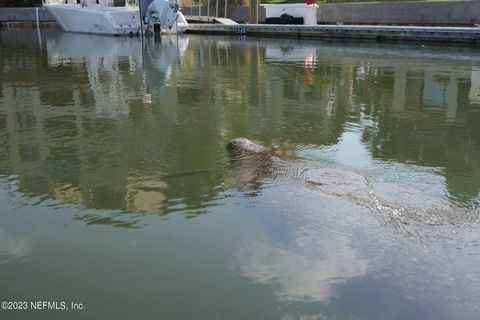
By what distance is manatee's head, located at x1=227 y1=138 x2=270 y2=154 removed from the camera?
9.05 m

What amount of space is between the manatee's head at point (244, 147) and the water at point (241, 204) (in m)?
0.33

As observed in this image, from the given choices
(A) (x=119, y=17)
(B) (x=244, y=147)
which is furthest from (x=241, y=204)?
(A) (x=119, y=17)

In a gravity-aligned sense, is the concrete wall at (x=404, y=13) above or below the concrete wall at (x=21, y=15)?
below

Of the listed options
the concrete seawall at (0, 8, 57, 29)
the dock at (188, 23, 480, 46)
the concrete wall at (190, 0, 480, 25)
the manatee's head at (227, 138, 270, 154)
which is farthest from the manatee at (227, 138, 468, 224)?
the concrete seawall at (0, 8, 57, 29)

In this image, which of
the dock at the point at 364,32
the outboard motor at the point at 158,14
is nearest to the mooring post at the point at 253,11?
the dock at the point at 364,32

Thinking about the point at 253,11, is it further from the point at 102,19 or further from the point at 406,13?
the point at 406,13

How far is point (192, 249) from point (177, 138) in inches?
185

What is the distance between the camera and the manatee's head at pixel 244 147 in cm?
905

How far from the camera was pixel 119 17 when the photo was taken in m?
42.3

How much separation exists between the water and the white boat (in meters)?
27.5

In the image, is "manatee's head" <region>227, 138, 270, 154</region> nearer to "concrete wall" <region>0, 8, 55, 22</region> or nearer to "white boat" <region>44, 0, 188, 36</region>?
"white boat" <region>44, 0, 188, 36</region>

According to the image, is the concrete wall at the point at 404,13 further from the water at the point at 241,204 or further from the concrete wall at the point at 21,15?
the concrete wall at the point at 21,15

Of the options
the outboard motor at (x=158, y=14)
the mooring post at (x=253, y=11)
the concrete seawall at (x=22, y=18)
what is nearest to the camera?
the outboard motor at (x=158, y=14)

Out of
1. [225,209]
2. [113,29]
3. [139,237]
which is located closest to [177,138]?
[225,209]
